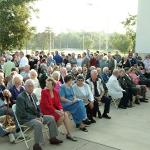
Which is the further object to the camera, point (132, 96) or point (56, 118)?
point (132, 96)

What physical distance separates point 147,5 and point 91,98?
11.7 metres

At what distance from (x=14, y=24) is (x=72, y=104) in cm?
1723

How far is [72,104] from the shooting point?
322 inches

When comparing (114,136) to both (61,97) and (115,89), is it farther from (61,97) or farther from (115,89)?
(115,89)

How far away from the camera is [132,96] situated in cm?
1184

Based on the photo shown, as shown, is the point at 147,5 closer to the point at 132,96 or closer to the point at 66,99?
the point at 132,96

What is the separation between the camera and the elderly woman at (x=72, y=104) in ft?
26.9

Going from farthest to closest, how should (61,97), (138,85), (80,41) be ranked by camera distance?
(80,41)
(138,85)
(61,97)

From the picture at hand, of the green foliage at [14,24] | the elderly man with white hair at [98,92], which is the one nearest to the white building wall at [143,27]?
the green foliage at [14,24]

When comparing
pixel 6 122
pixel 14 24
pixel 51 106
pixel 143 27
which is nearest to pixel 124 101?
pixel 51 106

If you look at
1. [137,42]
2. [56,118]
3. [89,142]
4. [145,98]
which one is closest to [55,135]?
[56,118]

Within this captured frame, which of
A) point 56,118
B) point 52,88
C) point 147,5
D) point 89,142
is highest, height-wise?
point 147,5

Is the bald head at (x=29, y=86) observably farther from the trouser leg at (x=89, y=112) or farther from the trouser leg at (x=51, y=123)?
the trouser leg at (x=89, y=112)

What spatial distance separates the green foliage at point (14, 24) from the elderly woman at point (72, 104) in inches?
657
